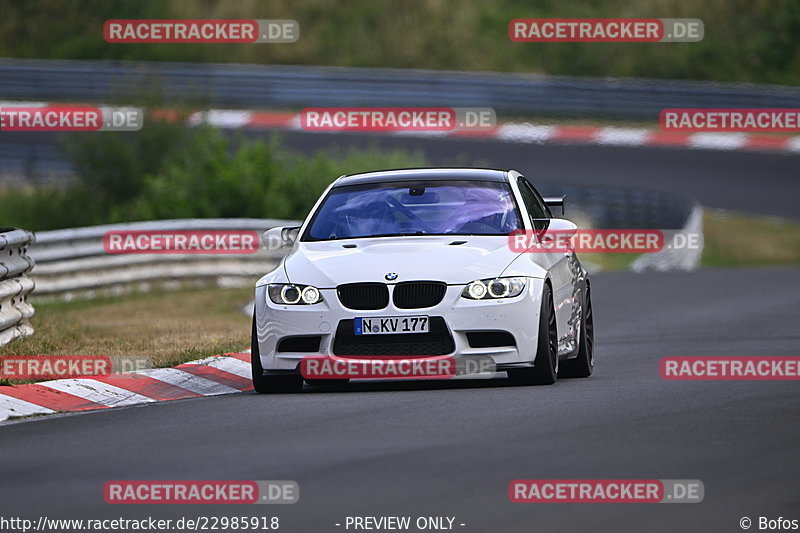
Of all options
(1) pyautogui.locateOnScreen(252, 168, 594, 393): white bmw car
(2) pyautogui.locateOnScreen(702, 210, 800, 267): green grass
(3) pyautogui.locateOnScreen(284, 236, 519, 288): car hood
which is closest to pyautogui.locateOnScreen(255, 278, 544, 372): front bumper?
(1) pyautogui.locateOnScreen(252, 168, 594, 393): white bmw car

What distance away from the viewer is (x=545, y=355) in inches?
435

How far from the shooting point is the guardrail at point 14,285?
13.5m

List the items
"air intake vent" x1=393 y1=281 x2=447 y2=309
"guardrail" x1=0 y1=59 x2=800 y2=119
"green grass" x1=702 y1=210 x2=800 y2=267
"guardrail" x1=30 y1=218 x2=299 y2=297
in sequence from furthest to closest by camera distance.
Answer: "guardrail" x1=0 y1=59 x2=800 y2=119 → "green grass" x1=702 y1=210 x2=800 y2=267 → "guardrail" x1=30 y1=218 x2=299 y2=297 → "air intake vent" x1=393 y1=281 x2=447 y2=309

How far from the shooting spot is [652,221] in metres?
28.1

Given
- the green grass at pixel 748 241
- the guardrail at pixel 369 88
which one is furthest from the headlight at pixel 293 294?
the guardrail at pixel 369 88

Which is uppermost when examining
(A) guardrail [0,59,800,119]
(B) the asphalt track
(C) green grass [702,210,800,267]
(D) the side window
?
(A) guardrail [0,59,800,119]

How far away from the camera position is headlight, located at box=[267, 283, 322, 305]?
36.0ft

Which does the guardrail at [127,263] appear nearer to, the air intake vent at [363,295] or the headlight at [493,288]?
the air intake vent at [363,295]

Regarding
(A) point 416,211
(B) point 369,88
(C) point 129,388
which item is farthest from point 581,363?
(B) point 369,88

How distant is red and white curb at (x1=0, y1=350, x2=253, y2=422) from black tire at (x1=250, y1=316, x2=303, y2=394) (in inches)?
18.9

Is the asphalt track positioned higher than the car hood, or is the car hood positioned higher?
the car hood

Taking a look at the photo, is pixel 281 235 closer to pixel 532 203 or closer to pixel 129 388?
pixel 129 388

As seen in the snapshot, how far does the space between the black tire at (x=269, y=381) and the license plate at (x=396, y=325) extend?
0.69 metres

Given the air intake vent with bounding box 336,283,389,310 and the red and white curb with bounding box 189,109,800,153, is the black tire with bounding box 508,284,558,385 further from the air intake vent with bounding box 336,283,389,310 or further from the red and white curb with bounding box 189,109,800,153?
the red and white curb with bounding box 189,109,800,153
